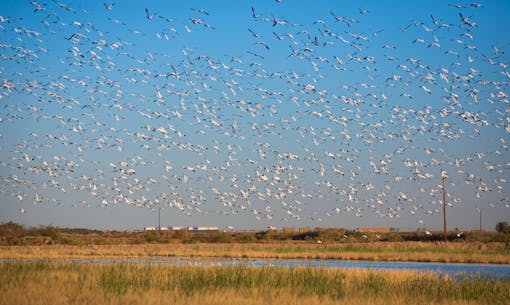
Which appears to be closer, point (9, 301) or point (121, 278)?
point (9, 301)

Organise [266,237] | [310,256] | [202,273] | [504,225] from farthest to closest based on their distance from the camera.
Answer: [504,225] < [266,237] < [310,256] < [202,273]

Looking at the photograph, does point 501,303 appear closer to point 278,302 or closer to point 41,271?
point 278,302

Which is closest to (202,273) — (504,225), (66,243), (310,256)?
(310,256)

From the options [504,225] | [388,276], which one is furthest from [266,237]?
[388,276]

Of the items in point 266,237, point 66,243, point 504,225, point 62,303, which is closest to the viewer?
point 62,303

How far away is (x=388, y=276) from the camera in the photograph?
Result: 33.9m

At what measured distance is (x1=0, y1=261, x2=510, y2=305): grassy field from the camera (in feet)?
83.0

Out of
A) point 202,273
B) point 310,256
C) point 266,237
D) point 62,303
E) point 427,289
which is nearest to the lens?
point 62,303

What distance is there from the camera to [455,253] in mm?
63688

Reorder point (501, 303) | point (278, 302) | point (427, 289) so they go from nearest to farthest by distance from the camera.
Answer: point (278, 302) → point (501, 303) → point (427, 289)

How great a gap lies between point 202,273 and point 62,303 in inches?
394

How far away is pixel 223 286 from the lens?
99.5ft

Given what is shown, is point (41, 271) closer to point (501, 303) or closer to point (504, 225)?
point (501, 303)

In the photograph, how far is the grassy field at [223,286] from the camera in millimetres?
25297
